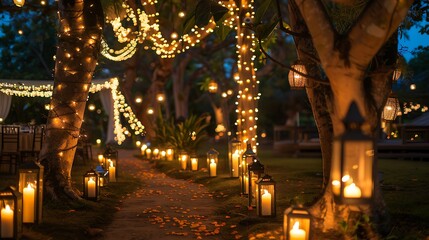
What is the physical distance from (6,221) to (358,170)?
367 cm

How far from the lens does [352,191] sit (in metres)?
5.62

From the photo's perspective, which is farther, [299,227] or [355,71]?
[355,71]

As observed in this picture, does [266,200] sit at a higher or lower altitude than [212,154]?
lower

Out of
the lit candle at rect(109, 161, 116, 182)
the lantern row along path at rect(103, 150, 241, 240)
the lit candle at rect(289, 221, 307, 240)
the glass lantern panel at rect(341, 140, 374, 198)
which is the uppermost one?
the glass lantern panel at rect(341, 140, 374, 198)

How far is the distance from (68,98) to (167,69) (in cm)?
1428

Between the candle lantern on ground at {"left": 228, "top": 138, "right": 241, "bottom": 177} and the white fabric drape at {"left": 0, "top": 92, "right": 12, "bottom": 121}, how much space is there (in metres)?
10.7

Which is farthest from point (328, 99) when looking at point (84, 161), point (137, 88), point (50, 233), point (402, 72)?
point (137, 88)

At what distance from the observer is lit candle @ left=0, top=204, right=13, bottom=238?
6.32m

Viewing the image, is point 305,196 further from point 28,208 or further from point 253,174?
point 28,208

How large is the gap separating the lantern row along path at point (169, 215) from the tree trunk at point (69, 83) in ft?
3.99

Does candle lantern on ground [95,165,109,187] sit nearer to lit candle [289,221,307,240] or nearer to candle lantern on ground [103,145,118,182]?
candle lantern on ground [103,145,118,182]

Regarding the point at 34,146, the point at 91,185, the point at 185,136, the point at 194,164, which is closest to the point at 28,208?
the point at 91,185

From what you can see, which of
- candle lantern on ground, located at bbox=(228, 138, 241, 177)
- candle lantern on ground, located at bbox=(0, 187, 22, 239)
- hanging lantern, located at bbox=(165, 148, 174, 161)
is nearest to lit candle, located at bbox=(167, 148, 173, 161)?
hanging lantern, located at bbox=(165, 148, 174, 161)

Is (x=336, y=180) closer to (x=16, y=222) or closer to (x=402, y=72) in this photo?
(x=16, y=222)
